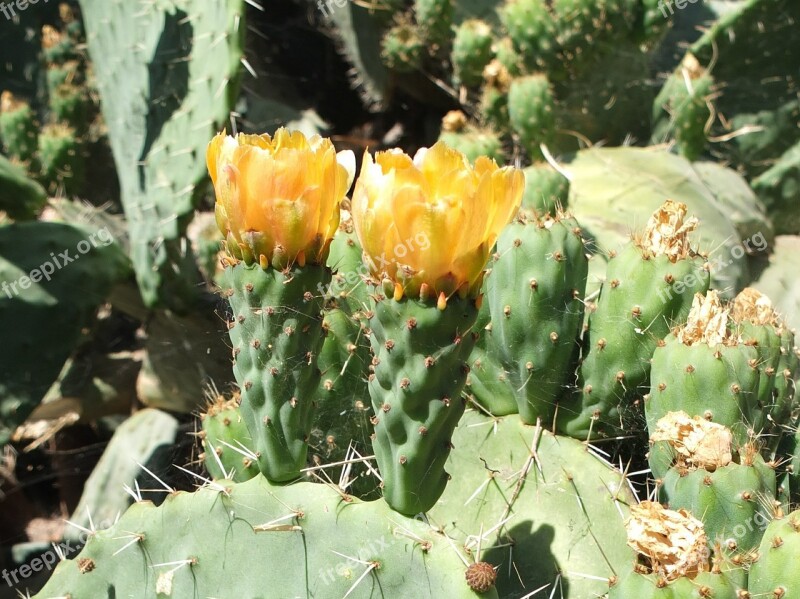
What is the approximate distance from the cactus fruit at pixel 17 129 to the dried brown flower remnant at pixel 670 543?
2.76 metres

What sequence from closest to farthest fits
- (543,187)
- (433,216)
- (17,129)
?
(433,216)
(543,187)
(17,129)

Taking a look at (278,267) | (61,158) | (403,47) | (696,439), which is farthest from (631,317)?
(61,158)

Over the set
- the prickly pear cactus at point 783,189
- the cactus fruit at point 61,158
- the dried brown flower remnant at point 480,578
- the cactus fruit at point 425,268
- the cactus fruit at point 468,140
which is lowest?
the prickly pear cactus at point 783,189

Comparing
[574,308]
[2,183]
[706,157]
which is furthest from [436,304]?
[706,157]

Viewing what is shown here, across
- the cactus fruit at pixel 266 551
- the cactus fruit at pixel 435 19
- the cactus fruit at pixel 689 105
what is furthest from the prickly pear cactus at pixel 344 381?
the cactus fruit at pixel 435 19

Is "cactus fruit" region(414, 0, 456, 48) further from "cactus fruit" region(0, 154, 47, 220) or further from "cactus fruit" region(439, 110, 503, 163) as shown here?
"cactus fruit" region(0, 154, 47, 220)

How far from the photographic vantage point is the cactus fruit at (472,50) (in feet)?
10.9

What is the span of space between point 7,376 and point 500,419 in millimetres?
1526

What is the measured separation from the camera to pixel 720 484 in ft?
4.57

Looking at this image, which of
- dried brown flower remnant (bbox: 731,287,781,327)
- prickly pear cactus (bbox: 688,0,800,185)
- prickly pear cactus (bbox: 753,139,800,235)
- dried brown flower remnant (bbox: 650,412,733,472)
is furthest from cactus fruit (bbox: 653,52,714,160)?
dried brown flower remnant (bbox: 650,412,733,472)

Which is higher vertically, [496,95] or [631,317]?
[631,317]

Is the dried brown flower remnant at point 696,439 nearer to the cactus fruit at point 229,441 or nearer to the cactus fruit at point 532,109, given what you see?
the cactus fruit at point 229,441

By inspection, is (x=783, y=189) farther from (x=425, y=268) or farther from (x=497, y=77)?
(x=425, y=268)

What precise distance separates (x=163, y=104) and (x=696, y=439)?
6.13ft
